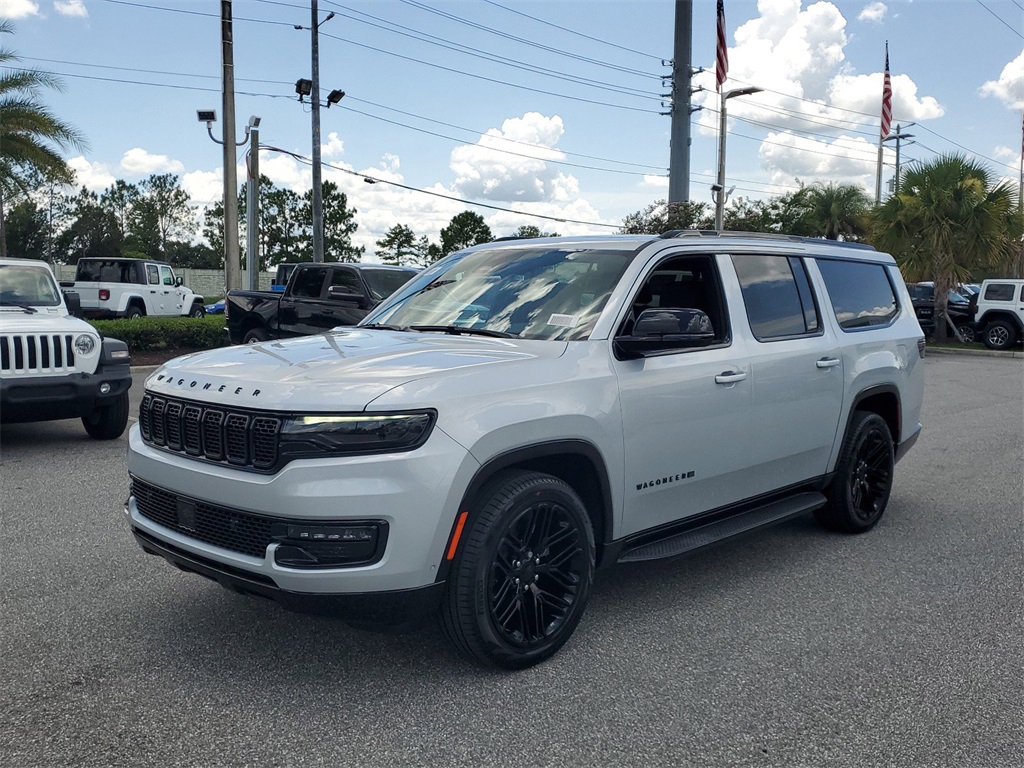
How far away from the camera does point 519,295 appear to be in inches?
181

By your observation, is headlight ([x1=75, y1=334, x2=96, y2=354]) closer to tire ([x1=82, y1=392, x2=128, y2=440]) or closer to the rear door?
tire ([x1=82, y1=392, x2=128, y2=440])

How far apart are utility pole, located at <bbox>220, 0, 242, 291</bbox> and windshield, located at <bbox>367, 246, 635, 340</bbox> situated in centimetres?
1690

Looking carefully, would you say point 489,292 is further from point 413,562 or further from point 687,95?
point 687,95

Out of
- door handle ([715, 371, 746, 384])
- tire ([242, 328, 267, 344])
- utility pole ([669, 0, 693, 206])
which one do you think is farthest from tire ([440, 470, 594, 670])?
utility pole ([669, 0, 693, 206])

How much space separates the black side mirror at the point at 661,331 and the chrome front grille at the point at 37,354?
6.05m

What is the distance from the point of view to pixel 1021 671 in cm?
386

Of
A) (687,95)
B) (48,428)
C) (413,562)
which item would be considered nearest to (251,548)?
(413,562)

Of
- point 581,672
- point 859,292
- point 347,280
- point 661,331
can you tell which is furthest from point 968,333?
point 581,672

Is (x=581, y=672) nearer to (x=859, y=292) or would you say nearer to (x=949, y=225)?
(x=859, y=292)

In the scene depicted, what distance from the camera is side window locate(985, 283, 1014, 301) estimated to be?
2445 cm

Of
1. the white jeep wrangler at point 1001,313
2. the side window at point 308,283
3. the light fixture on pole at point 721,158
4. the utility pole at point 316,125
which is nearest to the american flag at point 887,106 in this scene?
the light fixture on pole at point 721,158

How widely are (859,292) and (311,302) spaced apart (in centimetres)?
1039

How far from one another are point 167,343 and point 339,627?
15359mm

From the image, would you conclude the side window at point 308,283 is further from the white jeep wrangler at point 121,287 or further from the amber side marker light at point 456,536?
the white jeep wrangler at point 121,287
